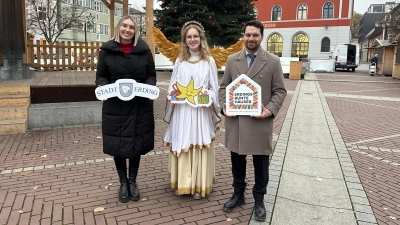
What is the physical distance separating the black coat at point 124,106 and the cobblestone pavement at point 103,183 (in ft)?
2.25

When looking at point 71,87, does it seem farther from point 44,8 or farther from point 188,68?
point 44,8

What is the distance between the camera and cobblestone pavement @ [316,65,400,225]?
403 cm

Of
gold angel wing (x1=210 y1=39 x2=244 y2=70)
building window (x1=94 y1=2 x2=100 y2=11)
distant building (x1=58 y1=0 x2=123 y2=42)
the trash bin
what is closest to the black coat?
gold angel wing (x1=210 y1=39 x2=244 y2=70)

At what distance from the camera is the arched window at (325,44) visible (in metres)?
47.1

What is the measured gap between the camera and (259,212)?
348 centimetres

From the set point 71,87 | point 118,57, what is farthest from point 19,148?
point 118,57

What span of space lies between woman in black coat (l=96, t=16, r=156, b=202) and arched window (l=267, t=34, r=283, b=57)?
48022mm

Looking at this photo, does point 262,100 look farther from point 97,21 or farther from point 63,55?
point 97,21

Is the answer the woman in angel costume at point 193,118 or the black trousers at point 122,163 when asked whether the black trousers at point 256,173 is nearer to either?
the woman in angel costume at point 193,118

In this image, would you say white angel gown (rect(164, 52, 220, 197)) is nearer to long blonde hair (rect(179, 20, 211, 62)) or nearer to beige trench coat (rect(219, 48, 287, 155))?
long blonde hair (rect(179, 20, 211, 62))

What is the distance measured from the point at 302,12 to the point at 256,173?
49.0m

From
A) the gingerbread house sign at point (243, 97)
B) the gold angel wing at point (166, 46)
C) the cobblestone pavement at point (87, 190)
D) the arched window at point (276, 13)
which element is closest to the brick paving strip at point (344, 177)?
the cobblestone pavement at point (87, 190)

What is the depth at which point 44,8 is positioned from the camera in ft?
108

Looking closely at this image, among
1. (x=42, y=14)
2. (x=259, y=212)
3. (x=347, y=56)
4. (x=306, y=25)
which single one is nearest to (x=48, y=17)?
(x=42, y=14)
